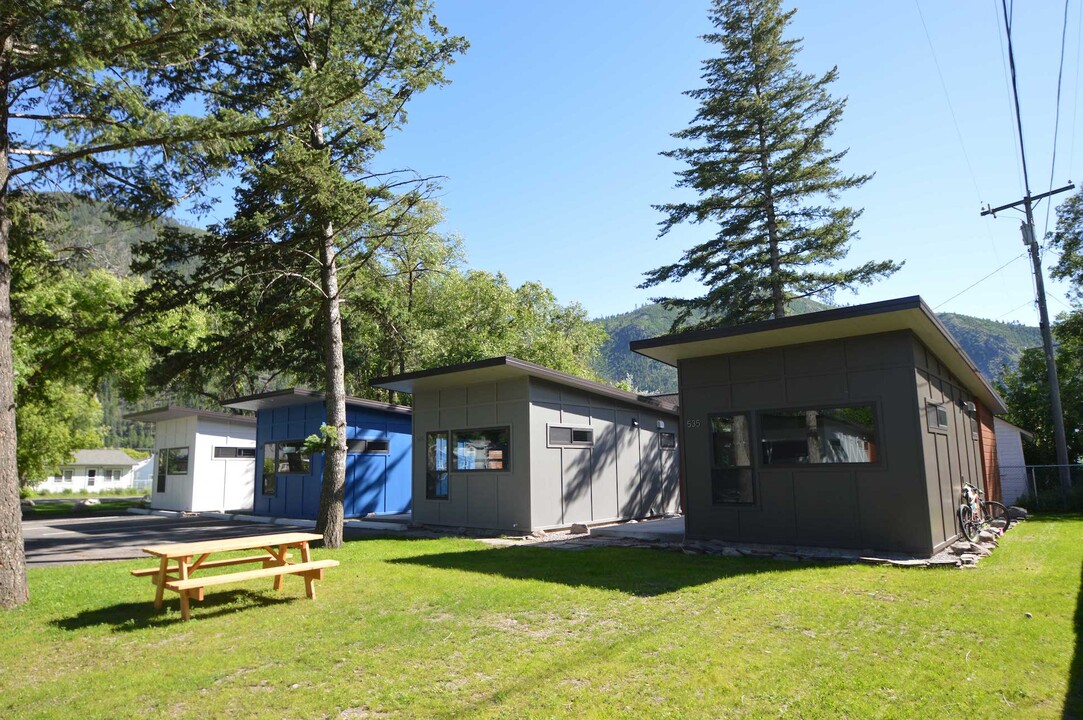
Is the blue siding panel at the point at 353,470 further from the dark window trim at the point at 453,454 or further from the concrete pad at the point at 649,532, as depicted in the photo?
the concrete pad at the point at 649,532

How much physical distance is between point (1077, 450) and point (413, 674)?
2985 centimetres

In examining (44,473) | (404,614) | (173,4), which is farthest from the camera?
(44,473)

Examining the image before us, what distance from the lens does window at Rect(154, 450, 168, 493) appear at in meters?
22.5

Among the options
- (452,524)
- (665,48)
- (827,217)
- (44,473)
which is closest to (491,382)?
Answer: (452,524)

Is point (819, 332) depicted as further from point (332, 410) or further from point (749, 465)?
point (332, 410)

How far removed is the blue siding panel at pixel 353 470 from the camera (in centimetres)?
1678

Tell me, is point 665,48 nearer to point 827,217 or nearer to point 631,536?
point 631,536

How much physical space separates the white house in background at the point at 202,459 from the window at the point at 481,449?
1022 cm

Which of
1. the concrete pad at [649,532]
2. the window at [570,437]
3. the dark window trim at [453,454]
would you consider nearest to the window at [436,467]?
the dark window trim at [453,454]

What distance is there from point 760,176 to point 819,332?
13.3 metres

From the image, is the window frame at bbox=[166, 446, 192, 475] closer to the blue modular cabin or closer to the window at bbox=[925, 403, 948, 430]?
the blue modular cabin

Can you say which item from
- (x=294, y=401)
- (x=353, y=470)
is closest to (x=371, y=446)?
(x=353, y=470)

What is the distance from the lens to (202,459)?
68.2 ft

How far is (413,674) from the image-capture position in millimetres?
4281
